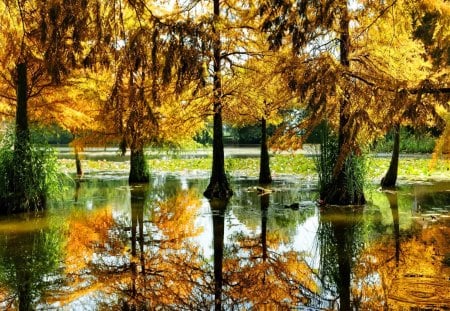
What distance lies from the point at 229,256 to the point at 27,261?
2.80 m

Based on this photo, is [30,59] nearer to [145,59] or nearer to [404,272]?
[145,59]

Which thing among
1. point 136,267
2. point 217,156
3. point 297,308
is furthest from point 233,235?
point 217,156

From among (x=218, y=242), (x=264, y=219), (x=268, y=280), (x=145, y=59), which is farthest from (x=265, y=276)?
(x=264, y=219)

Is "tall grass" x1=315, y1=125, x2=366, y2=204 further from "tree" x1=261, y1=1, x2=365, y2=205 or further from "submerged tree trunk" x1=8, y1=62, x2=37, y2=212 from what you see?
"submerged tree trunk" x1=8, y1=62, x2=37, y2=212

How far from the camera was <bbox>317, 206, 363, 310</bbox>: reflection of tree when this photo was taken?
5629 mm

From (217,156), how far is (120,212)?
440 centimetres

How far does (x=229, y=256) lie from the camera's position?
7289 millimetres

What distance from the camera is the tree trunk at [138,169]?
1984 cm

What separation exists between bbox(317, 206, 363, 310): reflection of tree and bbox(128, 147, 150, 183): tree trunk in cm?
956

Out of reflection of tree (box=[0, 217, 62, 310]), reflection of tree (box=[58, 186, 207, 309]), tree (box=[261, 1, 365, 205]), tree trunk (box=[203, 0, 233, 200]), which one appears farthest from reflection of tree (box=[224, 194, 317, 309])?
tree trunk (box=[203, 0, 233, 200])

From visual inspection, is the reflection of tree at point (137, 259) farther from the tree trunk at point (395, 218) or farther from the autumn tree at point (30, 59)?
the tree trunk at point (395, 218)

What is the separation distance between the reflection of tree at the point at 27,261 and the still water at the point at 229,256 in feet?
0.05

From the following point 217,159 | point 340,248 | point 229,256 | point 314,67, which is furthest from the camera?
point 217,159

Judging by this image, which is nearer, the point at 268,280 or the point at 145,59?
the point at 145,59
